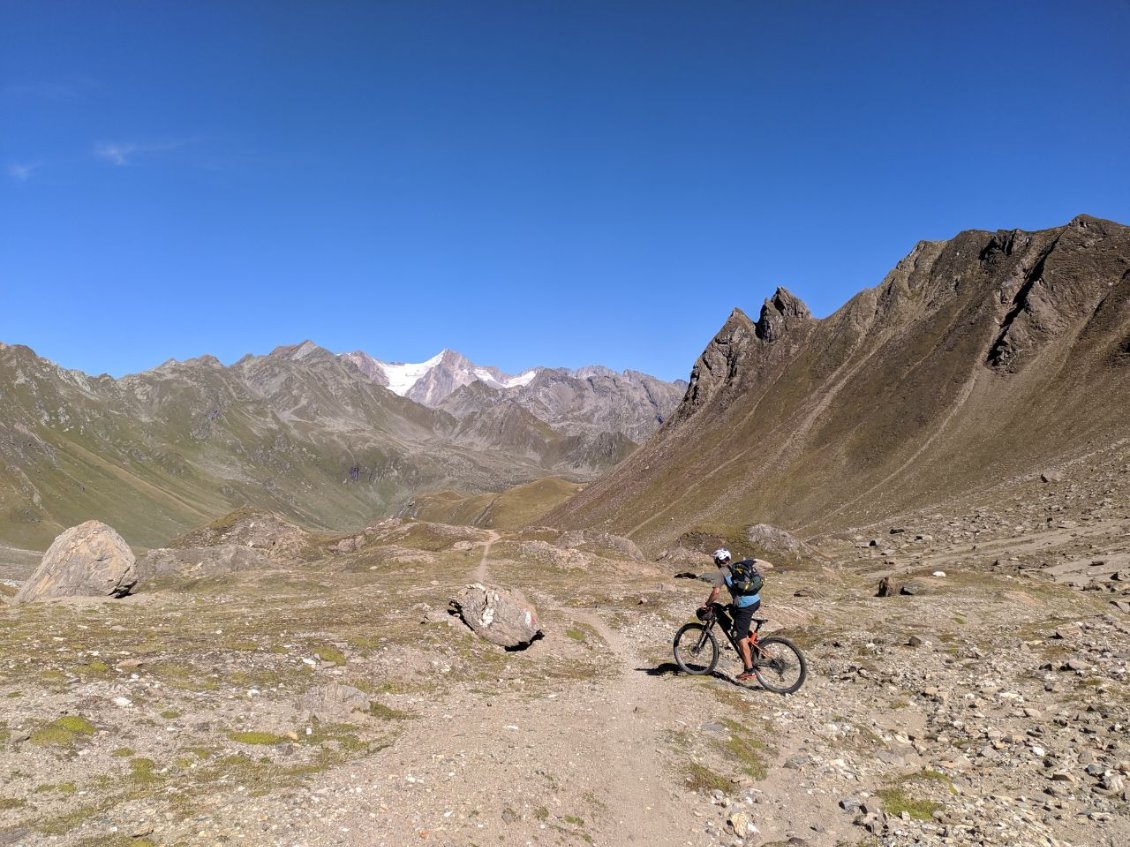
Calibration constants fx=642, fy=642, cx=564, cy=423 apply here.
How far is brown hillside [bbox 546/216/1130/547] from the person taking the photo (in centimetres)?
10325

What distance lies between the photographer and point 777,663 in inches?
837

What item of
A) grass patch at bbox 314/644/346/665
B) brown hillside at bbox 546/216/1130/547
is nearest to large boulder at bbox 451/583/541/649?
grass patch at bbox 314/644/346/665

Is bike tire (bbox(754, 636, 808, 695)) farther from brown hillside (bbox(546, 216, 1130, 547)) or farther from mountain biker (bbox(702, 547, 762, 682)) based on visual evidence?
brown hillside (bbox(546, 216, 1130, 547))

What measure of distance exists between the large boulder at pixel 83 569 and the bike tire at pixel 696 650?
1187 inches

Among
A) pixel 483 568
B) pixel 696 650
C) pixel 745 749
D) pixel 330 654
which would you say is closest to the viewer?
pixel 745 749

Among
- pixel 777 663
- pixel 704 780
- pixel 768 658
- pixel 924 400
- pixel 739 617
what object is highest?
pixel 924 400

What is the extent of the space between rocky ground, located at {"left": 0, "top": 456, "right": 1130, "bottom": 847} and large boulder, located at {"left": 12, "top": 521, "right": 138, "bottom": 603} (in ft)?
18.4

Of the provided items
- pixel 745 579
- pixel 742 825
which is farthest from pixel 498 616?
pixel 742 825

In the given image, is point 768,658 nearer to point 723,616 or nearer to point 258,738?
point 723,616

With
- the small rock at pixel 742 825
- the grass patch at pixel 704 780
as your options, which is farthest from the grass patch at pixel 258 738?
the small rock at pixel 742 825

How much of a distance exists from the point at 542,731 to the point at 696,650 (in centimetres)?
813

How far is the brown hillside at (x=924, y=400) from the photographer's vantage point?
10325 centimetres

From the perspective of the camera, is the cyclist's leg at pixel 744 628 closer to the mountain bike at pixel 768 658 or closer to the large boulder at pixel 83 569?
the mountain bike at pixel 768 658

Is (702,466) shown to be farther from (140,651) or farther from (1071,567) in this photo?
(140,651)
